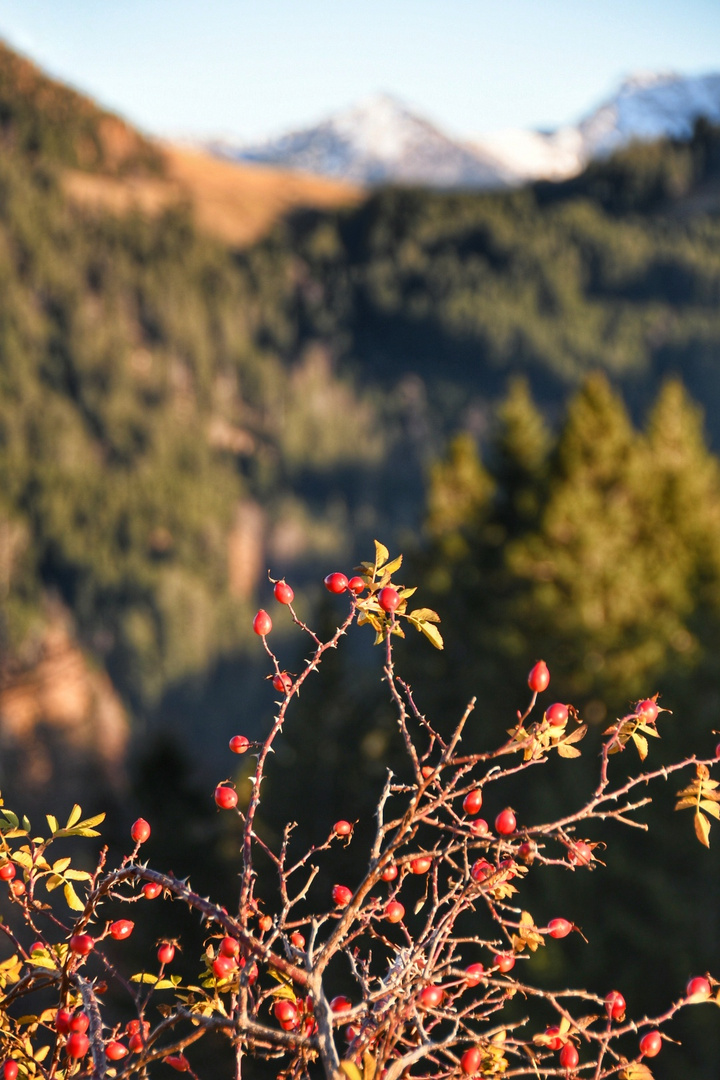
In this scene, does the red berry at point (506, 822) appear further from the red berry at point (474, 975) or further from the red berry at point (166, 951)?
the red berry at point (166, 951)

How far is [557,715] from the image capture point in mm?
1831

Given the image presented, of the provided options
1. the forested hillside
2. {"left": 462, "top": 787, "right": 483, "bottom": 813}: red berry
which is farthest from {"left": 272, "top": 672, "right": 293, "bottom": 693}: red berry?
the forested hillside

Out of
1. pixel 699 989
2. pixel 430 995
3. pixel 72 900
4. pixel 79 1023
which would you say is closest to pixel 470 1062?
pixel 430 995

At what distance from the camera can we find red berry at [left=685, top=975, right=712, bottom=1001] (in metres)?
1.83

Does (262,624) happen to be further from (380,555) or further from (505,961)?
(505,961)

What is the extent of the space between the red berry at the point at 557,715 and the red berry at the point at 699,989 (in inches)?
23.3

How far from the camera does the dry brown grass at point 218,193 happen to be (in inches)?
2717

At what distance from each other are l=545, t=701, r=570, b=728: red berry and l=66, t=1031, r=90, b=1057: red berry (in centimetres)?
109

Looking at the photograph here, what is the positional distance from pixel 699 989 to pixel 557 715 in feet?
2.08

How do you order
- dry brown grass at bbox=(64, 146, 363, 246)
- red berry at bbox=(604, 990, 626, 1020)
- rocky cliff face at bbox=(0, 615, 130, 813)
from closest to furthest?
1. red berry at bbox=(604, 990, 626, 1020)
2. rocky cliff face at bbox=(0, 615, 130, 813)
3. dry brown grass at bbox=(64, 146, 363, 246)

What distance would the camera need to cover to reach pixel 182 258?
237 feet

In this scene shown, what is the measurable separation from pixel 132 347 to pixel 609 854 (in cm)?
6137

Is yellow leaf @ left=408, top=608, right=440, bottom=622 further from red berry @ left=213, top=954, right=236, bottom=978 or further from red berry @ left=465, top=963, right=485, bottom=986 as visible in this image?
red berry @ left=213, top=954, right=236, bottom=978

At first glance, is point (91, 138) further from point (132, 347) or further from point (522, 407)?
point (522, 407)
